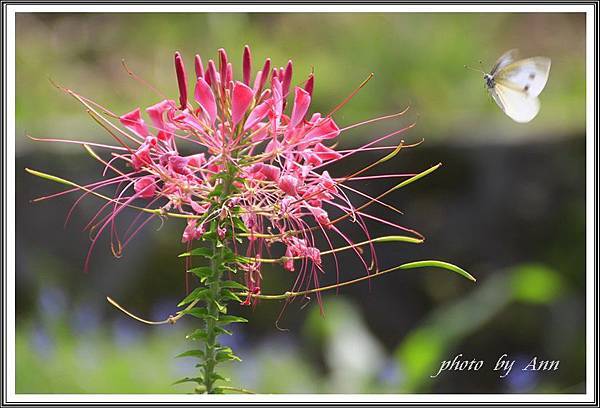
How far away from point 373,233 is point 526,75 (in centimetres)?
248

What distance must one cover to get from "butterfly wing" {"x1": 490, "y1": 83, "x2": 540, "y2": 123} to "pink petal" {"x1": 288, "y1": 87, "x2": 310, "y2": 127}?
0.54 m

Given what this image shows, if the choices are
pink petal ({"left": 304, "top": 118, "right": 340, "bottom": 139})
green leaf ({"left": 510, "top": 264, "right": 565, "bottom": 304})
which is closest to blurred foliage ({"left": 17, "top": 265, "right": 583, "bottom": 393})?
green leaf ({"left": 510, "top": 264, "right": 565, "bottom": 304})

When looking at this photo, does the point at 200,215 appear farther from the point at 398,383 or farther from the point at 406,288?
the point at 406,288

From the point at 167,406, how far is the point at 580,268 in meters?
3.50

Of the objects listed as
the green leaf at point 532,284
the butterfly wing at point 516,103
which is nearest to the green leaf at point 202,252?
the butterfly wing at point 516,103

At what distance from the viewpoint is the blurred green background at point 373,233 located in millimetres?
3426

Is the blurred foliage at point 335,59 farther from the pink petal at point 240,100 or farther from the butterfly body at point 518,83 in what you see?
the pink petal at point 240,100

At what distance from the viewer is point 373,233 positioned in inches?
167

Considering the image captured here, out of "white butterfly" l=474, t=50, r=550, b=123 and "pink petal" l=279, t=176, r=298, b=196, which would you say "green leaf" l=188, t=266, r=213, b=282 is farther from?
"white butterfly" l=474, t=50, r=550, b=123

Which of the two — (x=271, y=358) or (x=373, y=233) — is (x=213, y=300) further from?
(x=373, y=233)

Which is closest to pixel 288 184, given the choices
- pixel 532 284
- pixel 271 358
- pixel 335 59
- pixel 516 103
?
pixel 516 103

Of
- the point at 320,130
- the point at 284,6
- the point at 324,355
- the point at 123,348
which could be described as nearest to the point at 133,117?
the point at 320,130

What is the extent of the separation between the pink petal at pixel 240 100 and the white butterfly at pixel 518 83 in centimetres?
68

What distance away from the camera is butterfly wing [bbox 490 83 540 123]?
1.66 metres
